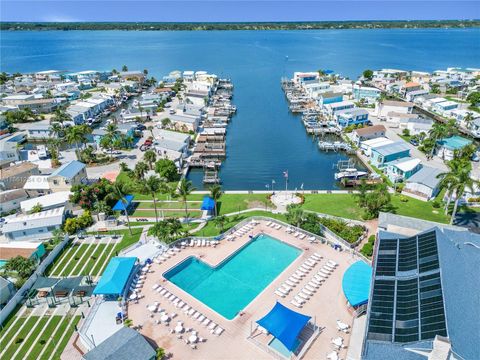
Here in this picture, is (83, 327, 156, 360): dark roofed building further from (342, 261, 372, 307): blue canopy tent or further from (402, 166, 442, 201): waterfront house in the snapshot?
(402, 166, 442, 201): waterfront house

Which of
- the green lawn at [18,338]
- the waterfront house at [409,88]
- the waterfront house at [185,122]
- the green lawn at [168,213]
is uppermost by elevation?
the waterfront house at [409,88]

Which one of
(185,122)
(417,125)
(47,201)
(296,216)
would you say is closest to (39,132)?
(185,122)

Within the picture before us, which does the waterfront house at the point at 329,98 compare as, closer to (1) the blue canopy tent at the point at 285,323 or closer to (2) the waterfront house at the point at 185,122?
(2) the waterfront house at the point at 185,122

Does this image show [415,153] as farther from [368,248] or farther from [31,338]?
[31,338]

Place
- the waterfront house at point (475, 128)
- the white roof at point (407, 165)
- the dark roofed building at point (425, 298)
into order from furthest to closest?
the waterfront house at point (475, 128) < the white roof at point (407, 165) < the dark roofed building at point (425, 298)

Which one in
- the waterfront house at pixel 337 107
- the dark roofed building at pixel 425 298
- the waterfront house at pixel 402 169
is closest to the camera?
the dark roofed building at pixel 425 298

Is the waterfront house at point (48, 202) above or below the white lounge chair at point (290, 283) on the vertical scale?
above

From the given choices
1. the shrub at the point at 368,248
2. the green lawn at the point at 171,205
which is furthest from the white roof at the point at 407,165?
the green lawn at the point at 171,205
